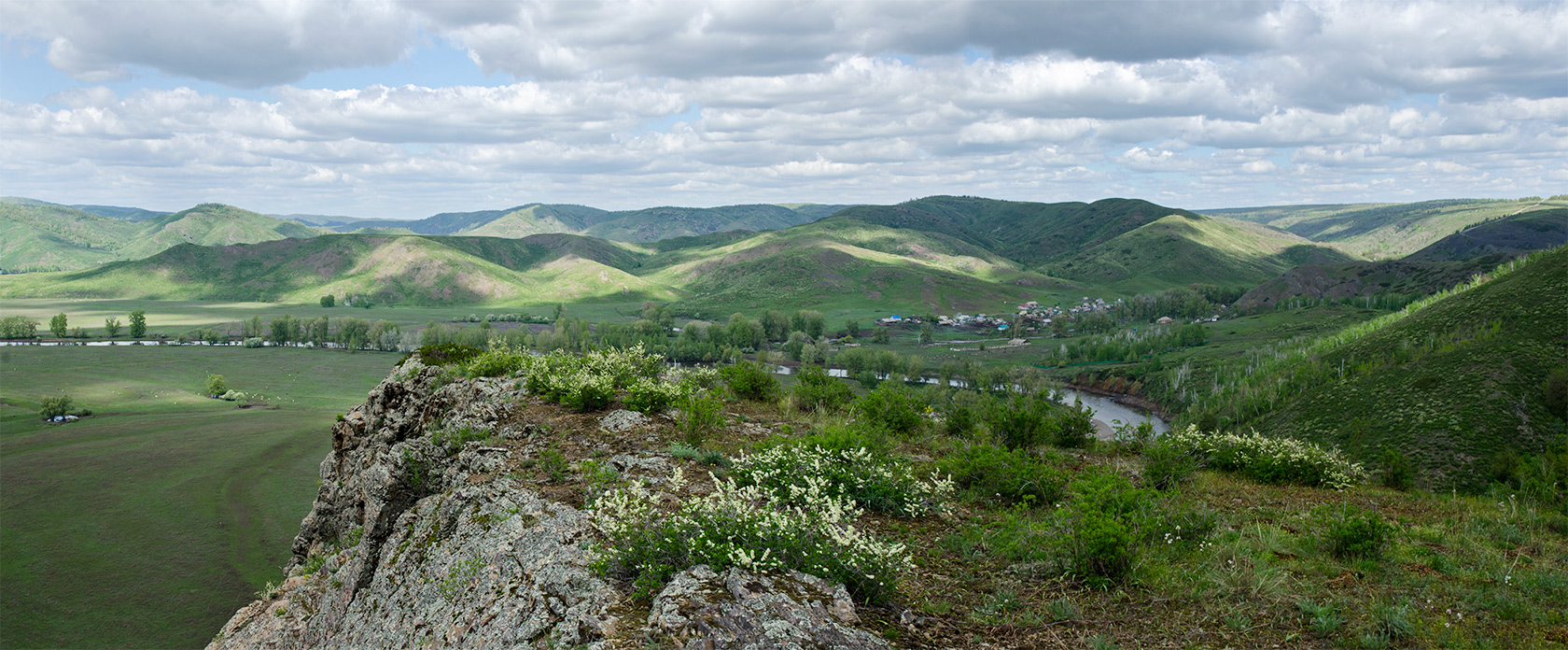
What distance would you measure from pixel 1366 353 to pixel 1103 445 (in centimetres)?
6169

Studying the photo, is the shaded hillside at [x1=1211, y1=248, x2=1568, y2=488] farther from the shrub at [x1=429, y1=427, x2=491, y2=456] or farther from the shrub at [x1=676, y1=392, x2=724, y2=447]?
the shrub at [x1=429, y1=427, x2=491, y2=456]

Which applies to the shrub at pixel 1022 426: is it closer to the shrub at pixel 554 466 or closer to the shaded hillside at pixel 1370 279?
the shrub at pixel 554 466

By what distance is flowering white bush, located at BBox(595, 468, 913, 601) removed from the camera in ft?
21.1

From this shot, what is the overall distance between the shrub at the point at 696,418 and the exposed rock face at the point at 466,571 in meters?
1.29

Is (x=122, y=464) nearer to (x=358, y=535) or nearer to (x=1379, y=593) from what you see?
(x=358, y=535)

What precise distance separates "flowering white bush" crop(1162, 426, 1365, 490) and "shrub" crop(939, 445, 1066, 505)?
5.12m

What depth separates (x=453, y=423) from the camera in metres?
13.8

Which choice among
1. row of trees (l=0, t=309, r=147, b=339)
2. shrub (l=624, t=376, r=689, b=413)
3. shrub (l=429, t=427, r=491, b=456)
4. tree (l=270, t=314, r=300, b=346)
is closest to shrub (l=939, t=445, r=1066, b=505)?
shrub (l=624, t=376, r=689, b=413)

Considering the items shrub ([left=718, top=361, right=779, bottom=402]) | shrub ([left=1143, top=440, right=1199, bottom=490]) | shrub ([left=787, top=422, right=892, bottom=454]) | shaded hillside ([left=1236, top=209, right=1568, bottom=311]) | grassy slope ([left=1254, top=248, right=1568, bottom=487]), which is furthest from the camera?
shaded hillside ([left=1236, top=209, right=1568, bottom=311])

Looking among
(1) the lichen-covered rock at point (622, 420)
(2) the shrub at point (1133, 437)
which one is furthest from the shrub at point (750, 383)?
(2) the shrub at point (1133, 437)

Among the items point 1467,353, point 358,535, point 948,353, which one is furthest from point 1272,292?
point 358,535

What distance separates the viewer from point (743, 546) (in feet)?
21.3

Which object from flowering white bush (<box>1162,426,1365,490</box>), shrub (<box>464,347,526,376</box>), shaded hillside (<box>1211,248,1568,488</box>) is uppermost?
shrub (<box>464,347,526,376</box>)

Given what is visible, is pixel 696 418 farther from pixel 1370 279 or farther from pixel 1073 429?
pixel 1370 279
